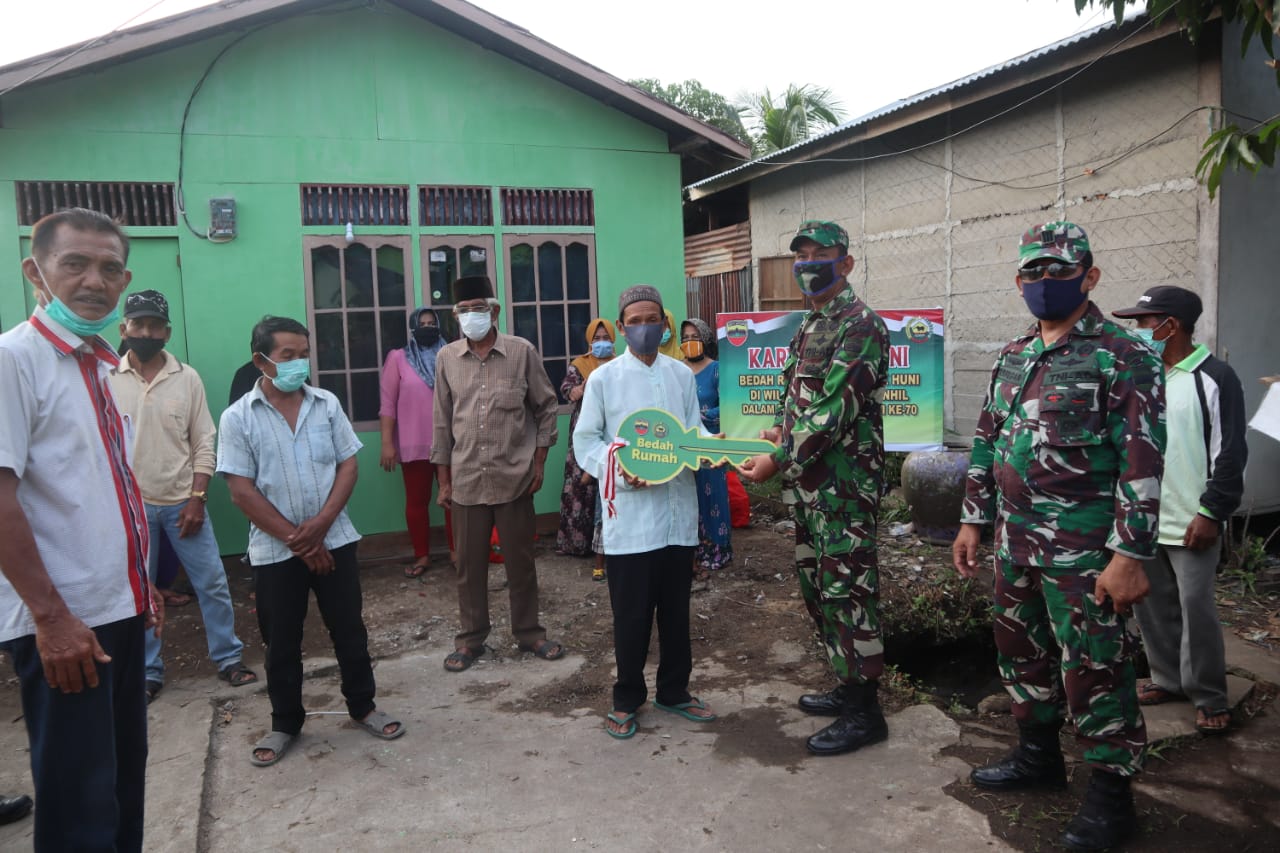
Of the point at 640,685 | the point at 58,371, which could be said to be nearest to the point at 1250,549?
the point at 640,685

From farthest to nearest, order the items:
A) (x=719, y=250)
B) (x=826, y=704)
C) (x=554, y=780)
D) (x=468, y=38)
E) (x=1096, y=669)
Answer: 1. (x=719, y=250)
2. (x=468, y=38)
3. (x=826, y=704)
4. (x=554, y=780)
5. (x=1096, y=669)

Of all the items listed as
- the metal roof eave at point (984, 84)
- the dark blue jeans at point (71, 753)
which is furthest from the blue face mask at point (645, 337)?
the metal roof eave at point (984, 84)

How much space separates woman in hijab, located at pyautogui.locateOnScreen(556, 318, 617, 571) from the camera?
636cm

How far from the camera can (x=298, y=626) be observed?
359cm

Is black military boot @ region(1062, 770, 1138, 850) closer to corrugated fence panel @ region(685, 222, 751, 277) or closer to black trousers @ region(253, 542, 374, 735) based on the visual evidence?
black trousers @ region(253, 542, 374, 735)

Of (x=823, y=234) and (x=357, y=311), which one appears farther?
(x=357, y=311)

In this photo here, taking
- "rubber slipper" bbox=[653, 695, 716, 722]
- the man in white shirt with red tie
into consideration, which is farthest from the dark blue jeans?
"rubber slipper" bbox=[653, 695, 716, 722]

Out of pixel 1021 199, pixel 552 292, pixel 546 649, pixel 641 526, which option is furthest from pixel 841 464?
pixel 1021 199

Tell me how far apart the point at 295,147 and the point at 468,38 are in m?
1.62

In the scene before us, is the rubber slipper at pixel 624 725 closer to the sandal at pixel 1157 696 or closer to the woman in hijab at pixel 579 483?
the sandal at pixel 1157 696

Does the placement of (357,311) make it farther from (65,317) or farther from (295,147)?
(65,317)

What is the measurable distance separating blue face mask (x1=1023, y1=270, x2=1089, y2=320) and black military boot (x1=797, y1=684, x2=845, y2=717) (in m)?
1.91

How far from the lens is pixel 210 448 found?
4.75 meters

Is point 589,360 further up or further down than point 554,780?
further up
